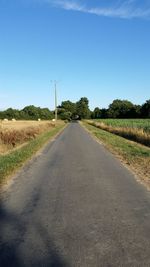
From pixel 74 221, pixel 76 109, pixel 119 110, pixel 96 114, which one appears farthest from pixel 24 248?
pixel 96 114

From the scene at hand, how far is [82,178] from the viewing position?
35.0 ft

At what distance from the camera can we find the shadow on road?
4363 mm

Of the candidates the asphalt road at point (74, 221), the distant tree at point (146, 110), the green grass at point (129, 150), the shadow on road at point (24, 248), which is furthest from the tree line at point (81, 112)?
the shadow on road at point (24, 248)

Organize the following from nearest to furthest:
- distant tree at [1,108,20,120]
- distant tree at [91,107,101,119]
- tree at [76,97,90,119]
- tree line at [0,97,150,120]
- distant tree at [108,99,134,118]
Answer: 1. distant tree at [1,108,20,120]
2. tree line at [0,97,150,120]
3. distant tree at [108,99,134,118]
4. tree at [76,97,90,119]
5. distant tree at [91,107,101,119]

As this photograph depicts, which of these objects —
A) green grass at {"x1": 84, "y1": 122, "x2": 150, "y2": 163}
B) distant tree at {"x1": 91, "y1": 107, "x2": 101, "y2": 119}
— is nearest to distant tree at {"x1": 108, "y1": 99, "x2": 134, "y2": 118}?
distant tree at {"x1": 91, "y1": 107, "x2": 101, "y2": 119}

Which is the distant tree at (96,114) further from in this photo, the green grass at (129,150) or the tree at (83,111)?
the green grass at (129,150)

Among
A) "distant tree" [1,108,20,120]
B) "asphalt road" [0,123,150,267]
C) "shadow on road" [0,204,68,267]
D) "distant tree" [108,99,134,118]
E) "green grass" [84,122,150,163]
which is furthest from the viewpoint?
"distant tree" [108,99,134,118]

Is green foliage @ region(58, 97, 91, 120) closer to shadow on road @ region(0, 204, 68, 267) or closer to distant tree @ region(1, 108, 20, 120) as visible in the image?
distant tree @ region(1, 108, 20, 120)

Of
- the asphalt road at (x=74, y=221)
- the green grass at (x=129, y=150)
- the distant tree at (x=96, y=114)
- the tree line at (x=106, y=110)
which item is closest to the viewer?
the asphalt road at (x=74, y=221)

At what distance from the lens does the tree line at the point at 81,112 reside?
131 m

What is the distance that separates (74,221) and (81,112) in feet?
586

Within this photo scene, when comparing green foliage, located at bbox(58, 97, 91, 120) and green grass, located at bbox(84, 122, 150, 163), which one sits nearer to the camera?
green grass, located at bbox(84, 122, 150, 163)

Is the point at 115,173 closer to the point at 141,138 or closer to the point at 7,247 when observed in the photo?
the point at 7,247

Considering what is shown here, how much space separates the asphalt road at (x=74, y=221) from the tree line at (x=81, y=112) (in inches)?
4625
